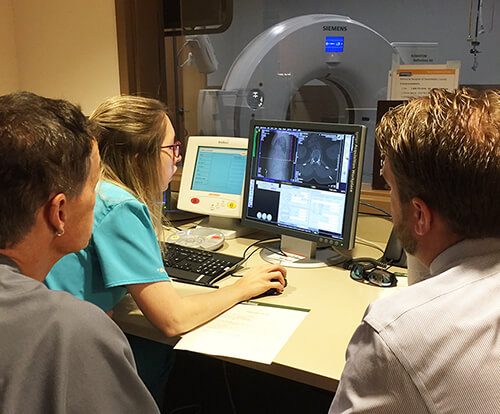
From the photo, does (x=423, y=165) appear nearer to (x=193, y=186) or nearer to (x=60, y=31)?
(x=193, y=186)

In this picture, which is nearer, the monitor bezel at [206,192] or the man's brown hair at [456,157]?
the man's brown hair at [456,157]

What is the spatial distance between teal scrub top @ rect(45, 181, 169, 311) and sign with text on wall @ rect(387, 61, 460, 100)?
1267mm

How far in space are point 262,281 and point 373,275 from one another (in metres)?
0.37

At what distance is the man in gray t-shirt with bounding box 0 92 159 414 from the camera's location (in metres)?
0.64

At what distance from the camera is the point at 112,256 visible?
3.81 feet

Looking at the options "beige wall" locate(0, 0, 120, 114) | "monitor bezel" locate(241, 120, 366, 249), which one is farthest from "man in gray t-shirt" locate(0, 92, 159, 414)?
"beige wall" locate(0, 0, 120, 114)

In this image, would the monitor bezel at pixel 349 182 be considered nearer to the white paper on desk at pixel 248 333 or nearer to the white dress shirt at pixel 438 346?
the white paper on desk at pixel 248 333

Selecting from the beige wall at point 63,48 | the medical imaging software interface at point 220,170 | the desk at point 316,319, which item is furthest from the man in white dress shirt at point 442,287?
the beige wall at point 63,48

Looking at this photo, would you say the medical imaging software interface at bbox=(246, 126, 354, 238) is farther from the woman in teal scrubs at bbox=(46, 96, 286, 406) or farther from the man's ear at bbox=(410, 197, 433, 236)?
the man's ear at bbox=(410, 197, 433, 236)

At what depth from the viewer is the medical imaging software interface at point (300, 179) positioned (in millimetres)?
1537

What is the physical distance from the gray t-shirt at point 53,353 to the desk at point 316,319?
427 mm

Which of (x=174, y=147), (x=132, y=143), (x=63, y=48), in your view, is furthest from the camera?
(x=63, y=48)

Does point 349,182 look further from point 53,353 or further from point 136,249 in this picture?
point 53,353

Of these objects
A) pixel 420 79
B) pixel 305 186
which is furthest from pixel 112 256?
pixel 420 79
